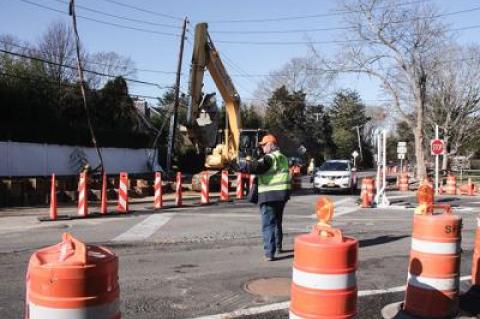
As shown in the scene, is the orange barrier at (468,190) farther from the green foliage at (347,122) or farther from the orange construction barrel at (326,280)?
the green foliage at (347,122)

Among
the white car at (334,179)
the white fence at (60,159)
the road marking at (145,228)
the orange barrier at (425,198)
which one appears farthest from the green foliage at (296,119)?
the orange barrier at (425,198)

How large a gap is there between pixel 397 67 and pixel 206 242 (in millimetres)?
33672

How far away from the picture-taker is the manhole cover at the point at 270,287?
272 inches

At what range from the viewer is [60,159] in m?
31.8

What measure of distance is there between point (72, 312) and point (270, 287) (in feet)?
14.7

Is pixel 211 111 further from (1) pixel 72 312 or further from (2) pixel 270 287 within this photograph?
(1) pixel 72 312

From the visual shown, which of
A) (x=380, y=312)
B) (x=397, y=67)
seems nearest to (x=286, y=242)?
(x=380, y=312)

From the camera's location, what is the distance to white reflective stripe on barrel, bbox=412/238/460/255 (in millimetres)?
5820

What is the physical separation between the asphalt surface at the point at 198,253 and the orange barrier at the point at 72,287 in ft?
9.79

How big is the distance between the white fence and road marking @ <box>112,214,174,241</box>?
14030mm

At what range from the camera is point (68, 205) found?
770 inches

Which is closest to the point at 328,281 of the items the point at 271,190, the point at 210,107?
the point at 271,190

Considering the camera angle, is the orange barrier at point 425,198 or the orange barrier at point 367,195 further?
the orange barrier at point 367,195

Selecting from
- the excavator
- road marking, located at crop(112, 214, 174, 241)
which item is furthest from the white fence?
road marking, located at crop(112, 214, 174, 241)
